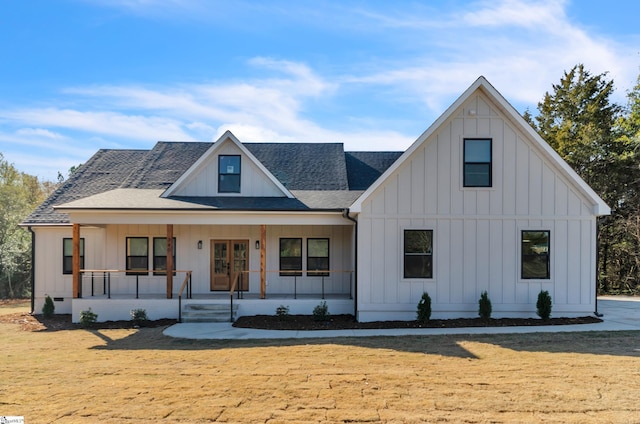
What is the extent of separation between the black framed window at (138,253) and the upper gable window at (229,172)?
11.2 ft

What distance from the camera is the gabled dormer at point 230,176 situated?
51.6 feet

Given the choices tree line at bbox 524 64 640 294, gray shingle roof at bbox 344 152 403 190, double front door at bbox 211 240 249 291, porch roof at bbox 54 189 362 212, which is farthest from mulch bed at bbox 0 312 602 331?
tree line at bbox 524 64 640 294

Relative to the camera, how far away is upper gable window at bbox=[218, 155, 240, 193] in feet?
52.2

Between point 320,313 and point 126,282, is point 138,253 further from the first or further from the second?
point 320,313

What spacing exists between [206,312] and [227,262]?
2.64 metres

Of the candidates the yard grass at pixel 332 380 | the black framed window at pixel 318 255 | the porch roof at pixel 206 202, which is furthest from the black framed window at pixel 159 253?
the yard grass at pixel 332 380

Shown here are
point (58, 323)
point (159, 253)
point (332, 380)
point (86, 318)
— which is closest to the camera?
point (332, 380)

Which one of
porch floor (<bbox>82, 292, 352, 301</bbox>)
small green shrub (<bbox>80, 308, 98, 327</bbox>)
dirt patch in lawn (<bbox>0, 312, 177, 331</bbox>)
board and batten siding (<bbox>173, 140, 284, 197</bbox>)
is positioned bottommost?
dirt patch in lawn (<bbox>0, 312, 177, 331</bbox>)

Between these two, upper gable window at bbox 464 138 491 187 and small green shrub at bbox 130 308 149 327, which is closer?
upper gable window at bbox 464 138 491 187

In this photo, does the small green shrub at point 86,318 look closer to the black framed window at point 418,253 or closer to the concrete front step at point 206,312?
the concrete front step at point 206,312

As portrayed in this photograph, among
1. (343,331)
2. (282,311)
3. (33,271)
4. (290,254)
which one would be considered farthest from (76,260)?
(343,331)

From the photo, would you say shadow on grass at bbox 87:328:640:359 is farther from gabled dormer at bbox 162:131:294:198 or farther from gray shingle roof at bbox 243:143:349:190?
gray shingle roof at bbox 243:143:349:190

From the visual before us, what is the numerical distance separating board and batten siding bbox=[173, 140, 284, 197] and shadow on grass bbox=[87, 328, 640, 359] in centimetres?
605

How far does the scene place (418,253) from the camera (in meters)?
12.8
